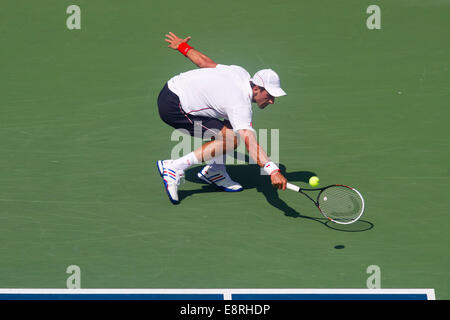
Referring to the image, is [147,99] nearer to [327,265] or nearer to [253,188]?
[253,188]

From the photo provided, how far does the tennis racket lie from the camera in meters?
8.78

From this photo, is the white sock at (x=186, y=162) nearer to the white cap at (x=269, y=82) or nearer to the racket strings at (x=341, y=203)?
the white cap at (x=269, y=82)

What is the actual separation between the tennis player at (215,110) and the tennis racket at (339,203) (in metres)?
0.71

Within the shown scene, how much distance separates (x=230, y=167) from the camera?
34.6 feet

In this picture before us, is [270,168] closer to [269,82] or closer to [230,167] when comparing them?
[269,82]

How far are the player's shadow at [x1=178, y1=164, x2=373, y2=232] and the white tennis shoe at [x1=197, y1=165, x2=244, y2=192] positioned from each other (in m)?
0.10

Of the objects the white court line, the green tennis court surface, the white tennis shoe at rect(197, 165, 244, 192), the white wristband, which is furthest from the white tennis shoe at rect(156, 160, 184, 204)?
the white court line

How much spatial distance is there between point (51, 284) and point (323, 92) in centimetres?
575

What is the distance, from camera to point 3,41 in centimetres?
1359

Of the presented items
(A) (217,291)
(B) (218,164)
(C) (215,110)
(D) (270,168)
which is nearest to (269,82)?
(C) (215,110)

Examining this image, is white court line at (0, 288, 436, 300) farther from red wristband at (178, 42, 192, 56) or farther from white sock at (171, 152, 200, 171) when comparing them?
red wristband at (178, 42, 192, 56)

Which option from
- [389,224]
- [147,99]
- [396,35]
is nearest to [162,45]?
[147,99]

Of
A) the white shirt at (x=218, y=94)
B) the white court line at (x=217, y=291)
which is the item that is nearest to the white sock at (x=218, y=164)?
the white shirt at (x=218, y=94)

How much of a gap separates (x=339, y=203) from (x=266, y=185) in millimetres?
1375
